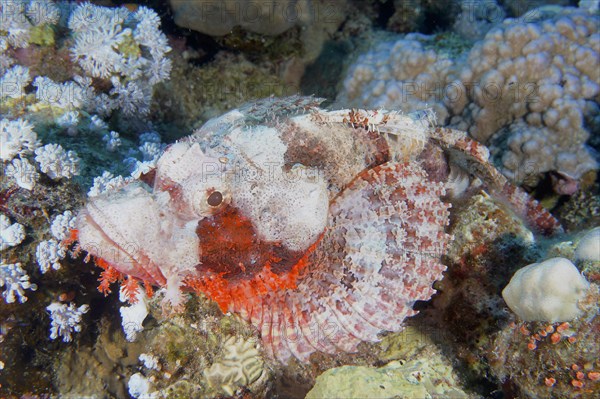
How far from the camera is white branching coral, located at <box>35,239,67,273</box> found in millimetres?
3652

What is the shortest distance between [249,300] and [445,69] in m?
4.60

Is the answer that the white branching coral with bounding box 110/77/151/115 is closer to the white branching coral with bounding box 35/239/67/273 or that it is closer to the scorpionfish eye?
the white branching coral with bounding box 35/239/67/273

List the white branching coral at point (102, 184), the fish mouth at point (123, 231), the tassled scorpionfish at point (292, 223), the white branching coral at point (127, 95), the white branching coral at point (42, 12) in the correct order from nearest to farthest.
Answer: the fish mouth at point (123, 231) → the tassled scorpionfish at point (292, 223) → the white branching coral at point (102, 184) → the white branching coral at point (42, 12) → the white branching coral at point (127, 95)

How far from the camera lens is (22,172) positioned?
3.73 metres

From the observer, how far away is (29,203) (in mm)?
3816

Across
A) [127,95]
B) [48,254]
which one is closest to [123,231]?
[48,254]

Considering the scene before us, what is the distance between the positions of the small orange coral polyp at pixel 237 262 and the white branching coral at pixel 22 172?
1.86m

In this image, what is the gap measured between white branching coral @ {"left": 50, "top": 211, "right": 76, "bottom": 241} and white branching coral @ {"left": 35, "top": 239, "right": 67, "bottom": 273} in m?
0.08

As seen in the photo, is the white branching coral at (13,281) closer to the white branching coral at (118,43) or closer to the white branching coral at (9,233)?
the white branching coral at (9,233)

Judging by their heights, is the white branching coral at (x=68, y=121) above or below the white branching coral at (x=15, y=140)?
below

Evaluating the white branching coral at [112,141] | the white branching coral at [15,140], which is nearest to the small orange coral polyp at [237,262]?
the white branching coral at [15,140]

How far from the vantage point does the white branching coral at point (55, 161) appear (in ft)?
12.5

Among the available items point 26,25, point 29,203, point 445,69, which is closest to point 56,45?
point 26,25

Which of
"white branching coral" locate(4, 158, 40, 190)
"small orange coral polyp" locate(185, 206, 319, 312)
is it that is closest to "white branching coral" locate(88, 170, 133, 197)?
"white branching coral" locate(4, 158, 40, 190)
